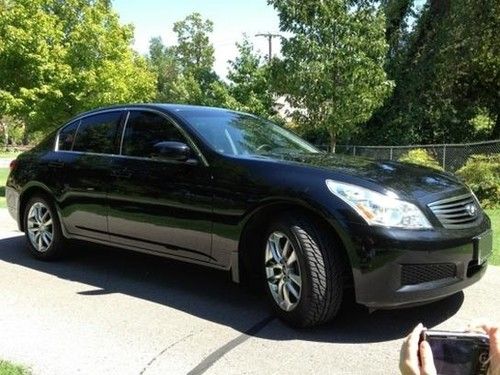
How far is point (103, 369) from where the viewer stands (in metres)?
3.96

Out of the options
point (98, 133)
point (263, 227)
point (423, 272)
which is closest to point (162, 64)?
point (98, 133)

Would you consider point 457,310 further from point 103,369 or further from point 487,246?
point 103,369

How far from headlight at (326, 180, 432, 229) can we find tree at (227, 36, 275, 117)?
24857 millimetres

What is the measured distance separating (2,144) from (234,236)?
191ft

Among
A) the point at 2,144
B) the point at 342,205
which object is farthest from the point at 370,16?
the point at 2,144

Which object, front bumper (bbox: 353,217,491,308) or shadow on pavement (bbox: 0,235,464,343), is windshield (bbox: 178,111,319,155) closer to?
shadow on pavement (bbox: 0,235,464,343)

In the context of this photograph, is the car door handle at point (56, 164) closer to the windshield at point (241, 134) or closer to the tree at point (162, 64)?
the windshield at point (241, 134)

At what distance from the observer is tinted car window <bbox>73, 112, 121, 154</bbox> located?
6184 millimetres

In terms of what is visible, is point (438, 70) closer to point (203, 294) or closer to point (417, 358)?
point (203, 294)

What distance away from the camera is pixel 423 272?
4273mm

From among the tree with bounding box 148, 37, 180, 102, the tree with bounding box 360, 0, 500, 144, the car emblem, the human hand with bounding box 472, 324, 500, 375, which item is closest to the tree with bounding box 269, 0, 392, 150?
the tree with bounding box 360, 0, 500, 144

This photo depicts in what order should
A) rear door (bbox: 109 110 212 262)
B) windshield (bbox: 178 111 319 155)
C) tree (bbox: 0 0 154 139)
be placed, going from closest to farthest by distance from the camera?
rear door (bbox: 109 110 212 262), windshield (bbox: 178 111 319 155), tree (bbox: 0 0 154 139)

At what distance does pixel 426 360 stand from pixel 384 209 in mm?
2712

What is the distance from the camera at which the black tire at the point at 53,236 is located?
263 inches
